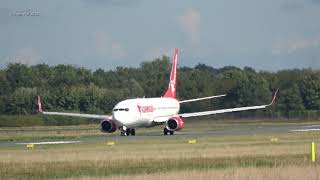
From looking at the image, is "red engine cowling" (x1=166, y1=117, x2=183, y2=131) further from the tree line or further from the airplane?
the tree line

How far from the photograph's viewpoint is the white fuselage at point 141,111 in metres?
77.7

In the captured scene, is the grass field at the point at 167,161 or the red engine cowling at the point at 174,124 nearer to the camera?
the grass field at the point at 167,161

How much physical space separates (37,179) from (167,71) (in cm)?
14957

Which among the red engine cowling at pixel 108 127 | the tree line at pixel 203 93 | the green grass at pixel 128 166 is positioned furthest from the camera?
the tree line at pixel 203 93

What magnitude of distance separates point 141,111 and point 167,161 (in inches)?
1543

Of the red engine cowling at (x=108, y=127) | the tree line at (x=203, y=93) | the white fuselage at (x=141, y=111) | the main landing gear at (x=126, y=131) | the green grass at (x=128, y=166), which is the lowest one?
the green grass at (x=128, y=166)

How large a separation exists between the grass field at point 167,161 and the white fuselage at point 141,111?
69.2ft

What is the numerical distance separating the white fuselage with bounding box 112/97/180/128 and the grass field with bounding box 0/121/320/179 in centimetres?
2110

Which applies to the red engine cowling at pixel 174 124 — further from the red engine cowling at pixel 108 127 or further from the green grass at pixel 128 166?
the green grass at pixel 128 166

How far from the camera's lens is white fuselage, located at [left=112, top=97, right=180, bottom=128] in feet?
255

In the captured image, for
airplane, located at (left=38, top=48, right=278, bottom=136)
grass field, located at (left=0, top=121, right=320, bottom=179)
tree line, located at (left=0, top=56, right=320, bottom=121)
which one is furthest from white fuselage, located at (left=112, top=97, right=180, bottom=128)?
tree line, located at (left=0, top=56, right=320, bottom=121)

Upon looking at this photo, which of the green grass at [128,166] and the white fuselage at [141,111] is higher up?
the white fuselage at [141,111]

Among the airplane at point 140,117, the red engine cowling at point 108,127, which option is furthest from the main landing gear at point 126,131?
the red engine cowling at point 108,127

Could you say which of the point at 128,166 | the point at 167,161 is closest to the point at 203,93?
the point at 167,161
